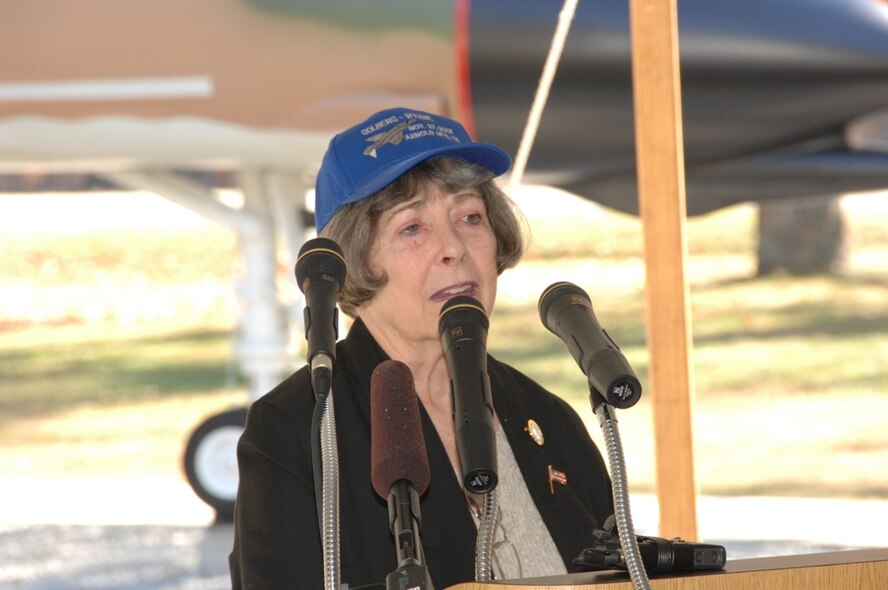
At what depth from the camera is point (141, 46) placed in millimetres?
6086

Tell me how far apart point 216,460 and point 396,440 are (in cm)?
523

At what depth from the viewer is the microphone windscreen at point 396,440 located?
5.94ft

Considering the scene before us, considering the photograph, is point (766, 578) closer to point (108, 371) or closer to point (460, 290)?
point (460, 290)

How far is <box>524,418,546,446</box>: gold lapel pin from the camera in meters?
2.63

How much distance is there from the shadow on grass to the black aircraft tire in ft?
18.2

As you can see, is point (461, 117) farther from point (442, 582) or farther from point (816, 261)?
point (816, 261)

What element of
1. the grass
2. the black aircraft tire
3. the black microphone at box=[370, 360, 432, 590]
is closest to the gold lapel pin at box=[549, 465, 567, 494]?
the black microphone at box=[370, 360, 432, 590]

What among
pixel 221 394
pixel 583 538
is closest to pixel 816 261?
pixel 221 394

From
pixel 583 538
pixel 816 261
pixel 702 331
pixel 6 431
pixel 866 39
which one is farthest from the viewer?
pixel 816 261

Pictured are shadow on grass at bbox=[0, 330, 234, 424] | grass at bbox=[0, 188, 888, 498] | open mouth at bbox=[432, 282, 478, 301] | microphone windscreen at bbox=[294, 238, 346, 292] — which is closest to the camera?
microphone windscreen at bbox=[294, 238, 346, 292]

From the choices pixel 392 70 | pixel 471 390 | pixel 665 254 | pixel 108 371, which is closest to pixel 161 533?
pixel 392 70

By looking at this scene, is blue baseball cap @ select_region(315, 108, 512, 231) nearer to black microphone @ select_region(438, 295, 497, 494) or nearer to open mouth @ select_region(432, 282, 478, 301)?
open mouth @ select_region(432, 282, 478, 301)

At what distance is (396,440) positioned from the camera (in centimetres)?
Answer: 183

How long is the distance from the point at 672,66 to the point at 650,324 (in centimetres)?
68
